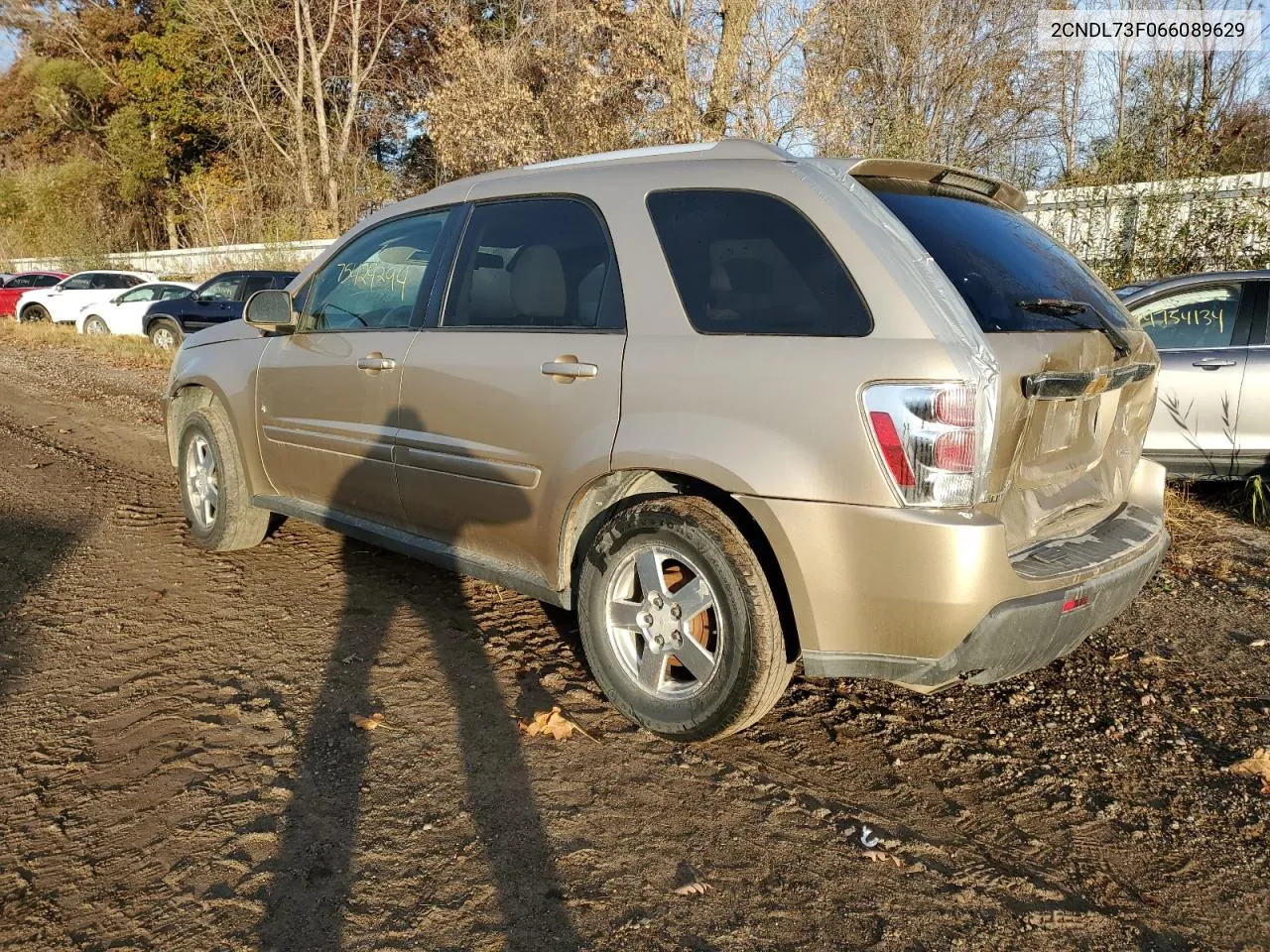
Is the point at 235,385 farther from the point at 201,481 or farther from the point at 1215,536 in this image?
the point at 1215,536

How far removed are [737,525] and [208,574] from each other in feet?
10.2

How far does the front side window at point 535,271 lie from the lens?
345cm

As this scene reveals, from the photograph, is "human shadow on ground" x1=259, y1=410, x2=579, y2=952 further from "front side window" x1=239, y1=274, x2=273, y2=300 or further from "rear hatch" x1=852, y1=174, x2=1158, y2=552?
"front side window" x1=239, y1=274, x2=273, y2=300

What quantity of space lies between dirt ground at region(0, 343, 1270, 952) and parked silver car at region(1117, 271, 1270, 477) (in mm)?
2156

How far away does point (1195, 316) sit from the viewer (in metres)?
6.56

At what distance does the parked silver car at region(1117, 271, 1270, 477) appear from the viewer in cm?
620

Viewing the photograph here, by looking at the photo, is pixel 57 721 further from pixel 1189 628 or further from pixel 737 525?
pixel 1189 628

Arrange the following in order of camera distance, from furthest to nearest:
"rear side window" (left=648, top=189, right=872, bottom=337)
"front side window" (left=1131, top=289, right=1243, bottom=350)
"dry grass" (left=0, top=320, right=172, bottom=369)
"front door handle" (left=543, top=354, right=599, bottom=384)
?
"dry grass" (left=0, top=320, right=172, bottom=369) → "front side window" (left=1131, top=289, right=1243, bottom=350) → "front door handle" (left=543, top=354, right=599, bottom=384) → "rear side window" (left=648, top=189, right=872, bottom=337)

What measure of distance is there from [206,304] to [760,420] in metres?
16.1

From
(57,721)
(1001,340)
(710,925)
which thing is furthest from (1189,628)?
(57,721)

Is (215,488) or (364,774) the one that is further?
(215,488)

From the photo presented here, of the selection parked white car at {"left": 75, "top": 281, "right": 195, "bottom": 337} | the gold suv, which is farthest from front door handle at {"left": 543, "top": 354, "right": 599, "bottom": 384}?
parked white car at {"left": 75, "top": 281, "right": 195, "bottom": 337}

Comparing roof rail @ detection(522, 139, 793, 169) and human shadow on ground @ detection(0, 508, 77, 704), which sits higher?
roof rail @ detection(522, 139, 793, 169)

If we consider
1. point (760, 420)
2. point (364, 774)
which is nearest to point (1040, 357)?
point (760, 420)
